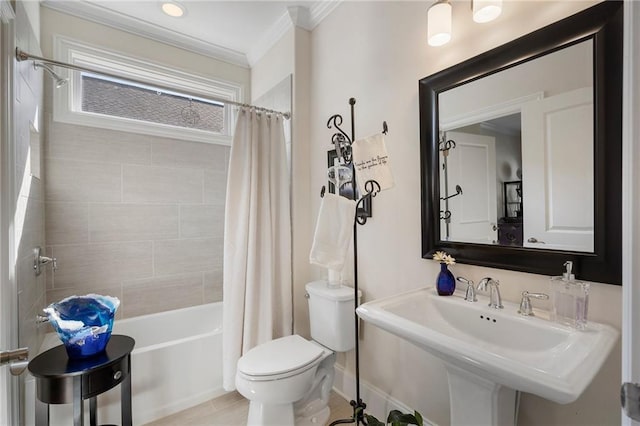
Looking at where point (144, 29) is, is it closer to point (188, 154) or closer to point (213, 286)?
point (188, 154)

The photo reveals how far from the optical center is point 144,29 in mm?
2416

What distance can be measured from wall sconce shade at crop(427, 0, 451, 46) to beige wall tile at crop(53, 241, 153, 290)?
98.6 inches

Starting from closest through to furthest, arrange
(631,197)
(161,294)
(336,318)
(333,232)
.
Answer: (631,197)
(333,232)
(336,318)
(161,294)

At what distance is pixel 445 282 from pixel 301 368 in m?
0.86

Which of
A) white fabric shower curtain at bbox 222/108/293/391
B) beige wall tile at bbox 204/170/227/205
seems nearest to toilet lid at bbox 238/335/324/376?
white fabric shower curtain at bbox 222/108/293/391

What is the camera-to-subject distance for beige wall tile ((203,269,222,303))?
8.96 ft

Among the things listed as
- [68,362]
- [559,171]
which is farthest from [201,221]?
[559,171]

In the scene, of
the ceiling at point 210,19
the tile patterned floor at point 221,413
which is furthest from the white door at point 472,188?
the ceiling at point 210,19

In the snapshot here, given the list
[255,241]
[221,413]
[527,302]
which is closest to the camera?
[527,302]

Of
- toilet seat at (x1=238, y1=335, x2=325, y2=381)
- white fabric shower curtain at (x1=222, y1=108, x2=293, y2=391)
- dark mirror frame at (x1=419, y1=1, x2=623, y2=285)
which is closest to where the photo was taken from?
dark mirror frame at (x1=419, y1=1, x2=623, y2=285)

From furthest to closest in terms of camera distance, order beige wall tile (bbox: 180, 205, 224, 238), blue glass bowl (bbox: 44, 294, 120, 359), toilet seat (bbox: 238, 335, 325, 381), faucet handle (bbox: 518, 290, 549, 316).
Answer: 1. beige wall tile (bbox: 180, 205, 224, 238)
2. toilet seat (bbox: 238, 335, 325, 381)
3. blue glass bowl (bbox: 44, 294, 120, 359)
4. faucet handle (bbox: 518, 290, 549, 316)

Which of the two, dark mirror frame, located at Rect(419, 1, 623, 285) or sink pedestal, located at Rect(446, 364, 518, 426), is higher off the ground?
dark mirror frame, located at Rect(419, 1, 623, 285)

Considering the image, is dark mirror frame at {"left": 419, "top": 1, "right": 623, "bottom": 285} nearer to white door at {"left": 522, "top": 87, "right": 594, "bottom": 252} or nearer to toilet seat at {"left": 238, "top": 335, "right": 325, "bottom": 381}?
white door at {"left": 522, "top": 87, "right": 594, "bottom": 252}

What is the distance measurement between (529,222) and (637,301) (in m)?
0.76
